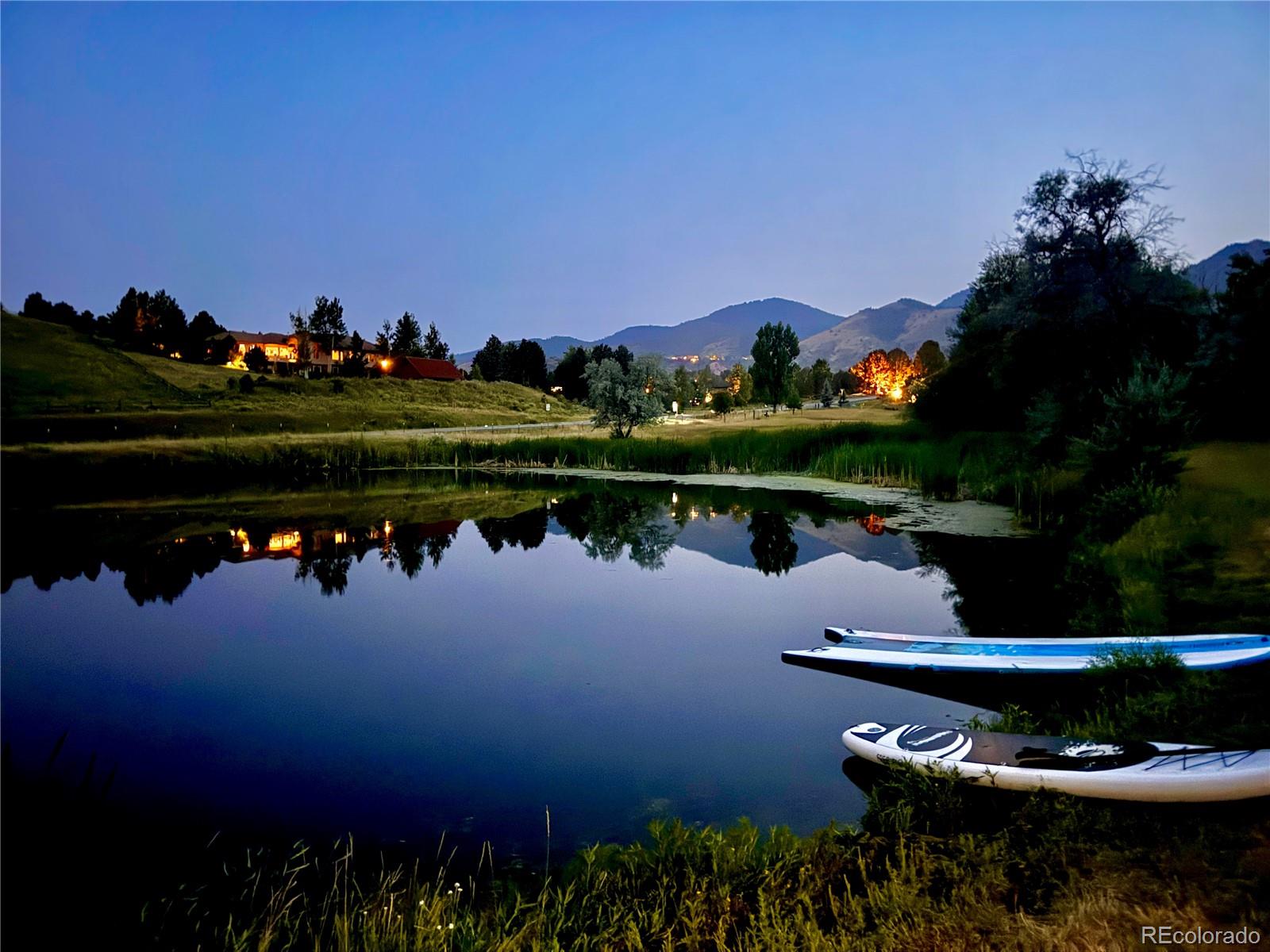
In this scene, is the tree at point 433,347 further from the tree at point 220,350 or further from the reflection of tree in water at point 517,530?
the reflection of tree in water at point 517,530

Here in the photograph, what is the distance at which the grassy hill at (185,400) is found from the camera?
4168 millimetres

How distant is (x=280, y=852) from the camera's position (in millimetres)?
6195

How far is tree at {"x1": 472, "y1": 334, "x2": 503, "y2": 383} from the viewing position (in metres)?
97.8

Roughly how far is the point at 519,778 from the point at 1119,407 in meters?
13.4

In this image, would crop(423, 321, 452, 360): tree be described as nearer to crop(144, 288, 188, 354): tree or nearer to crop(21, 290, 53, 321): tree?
crop(144, 288, 188, 354): tree

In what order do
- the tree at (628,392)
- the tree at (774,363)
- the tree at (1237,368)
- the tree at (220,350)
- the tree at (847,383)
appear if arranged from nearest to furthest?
the tree at (1237,368), the tree at (628,392), the tree at (220,350), the tree at (774,363), the tree at (847,383)

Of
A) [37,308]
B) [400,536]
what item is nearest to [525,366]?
[400,536]

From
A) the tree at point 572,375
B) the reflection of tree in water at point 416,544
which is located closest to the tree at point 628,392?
the reflection of tree in water at point 416,544

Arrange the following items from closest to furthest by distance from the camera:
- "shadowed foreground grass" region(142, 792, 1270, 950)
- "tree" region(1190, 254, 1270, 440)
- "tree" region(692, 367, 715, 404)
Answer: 1. "shadowed foreground grass" region(142, 792, 1270, 950)
2. "tree" region(1190, 254, 1270, 440)
3. "tree" region(692, 367, 715, 404)

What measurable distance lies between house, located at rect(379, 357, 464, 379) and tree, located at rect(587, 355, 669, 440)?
45132mm

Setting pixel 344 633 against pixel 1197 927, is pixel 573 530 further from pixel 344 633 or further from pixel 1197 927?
pixel 1197 927

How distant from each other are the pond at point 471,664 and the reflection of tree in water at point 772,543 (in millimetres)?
135

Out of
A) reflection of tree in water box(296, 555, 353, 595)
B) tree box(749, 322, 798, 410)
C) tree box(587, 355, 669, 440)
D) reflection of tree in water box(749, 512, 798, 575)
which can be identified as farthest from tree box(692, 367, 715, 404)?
reflection of tree in water box(296, 555, 353, 595)

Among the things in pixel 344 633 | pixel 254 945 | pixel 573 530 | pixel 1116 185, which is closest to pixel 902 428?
pixel 1116 185
